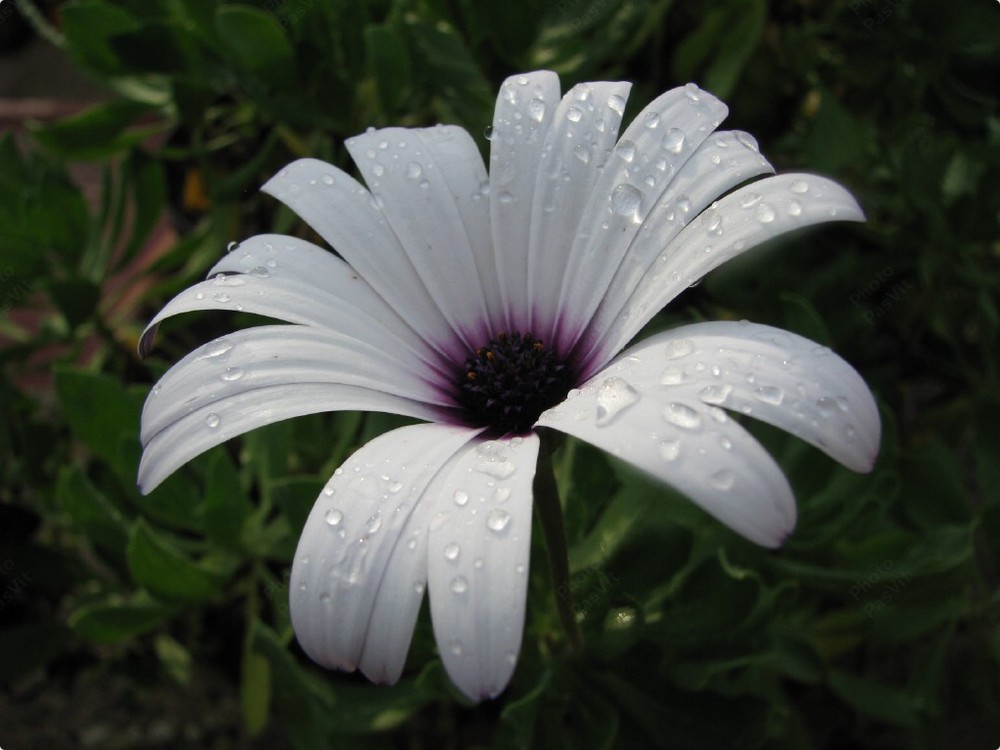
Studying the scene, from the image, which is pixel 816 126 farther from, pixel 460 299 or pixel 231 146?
pixel 231 146

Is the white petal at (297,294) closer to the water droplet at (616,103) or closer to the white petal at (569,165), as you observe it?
the white petal at (569,165)

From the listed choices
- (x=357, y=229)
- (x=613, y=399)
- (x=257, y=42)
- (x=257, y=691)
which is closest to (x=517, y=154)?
(x=357, y=229)

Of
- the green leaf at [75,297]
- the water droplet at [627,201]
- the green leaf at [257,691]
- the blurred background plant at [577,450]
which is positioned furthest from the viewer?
the green leaf at [75,297]

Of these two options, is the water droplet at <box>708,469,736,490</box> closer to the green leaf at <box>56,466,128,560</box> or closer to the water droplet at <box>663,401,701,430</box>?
the water droplet at <box>663,401,701,430</box>

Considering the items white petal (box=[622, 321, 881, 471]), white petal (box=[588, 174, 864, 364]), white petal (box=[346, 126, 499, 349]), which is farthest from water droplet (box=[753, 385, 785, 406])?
white petal (box=[346, 126, 499, 349])

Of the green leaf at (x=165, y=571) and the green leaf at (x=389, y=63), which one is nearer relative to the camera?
the green leaf at (x=165, y=571)

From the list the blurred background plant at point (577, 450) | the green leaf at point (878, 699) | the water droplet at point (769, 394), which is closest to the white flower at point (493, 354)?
the water droplet at point (769, 394)

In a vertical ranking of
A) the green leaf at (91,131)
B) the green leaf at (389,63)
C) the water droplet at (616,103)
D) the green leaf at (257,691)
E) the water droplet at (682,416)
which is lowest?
the green leaf at (257,691)
